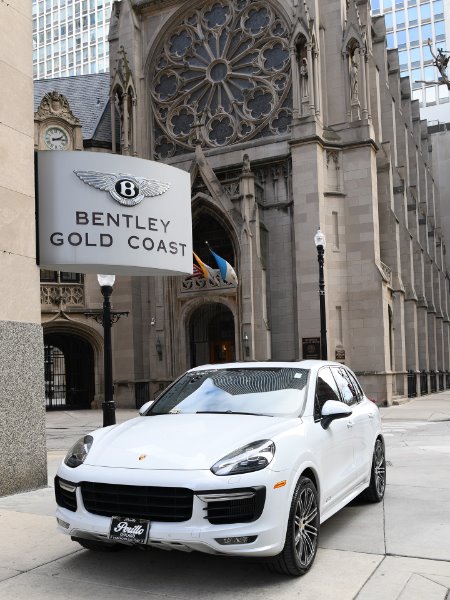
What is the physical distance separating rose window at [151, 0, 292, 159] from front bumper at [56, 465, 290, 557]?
28335 mm

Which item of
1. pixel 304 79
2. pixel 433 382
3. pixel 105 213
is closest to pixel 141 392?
pixel 304 79

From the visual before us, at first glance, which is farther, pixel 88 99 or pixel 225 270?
pixel 88 99

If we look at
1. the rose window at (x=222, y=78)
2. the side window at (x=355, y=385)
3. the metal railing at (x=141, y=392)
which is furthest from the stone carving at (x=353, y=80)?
the side window at (x=355, y=385)

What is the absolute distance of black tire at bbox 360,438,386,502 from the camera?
7.56 metres

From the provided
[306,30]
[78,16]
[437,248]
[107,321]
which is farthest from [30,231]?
[78,16]

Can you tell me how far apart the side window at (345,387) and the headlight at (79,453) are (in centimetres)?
265

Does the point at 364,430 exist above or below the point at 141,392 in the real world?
above

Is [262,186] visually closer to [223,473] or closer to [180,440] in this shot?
[180,440]

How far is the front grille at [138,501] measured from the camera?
4.71 meters

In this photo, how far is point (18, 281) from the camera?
8.57 meters

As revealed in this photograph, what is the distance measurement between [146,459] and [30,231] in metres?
4.74

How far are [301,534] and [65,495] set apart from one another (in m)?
1.78

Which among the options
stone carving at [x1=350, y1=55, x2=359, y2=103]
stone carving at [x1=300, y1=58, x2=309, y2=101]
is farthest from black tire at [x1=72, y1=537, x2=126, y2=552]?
stone carving at [x1=350, y1=55, x2=359, y2=103]

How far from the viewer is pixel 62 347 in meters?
34.2
